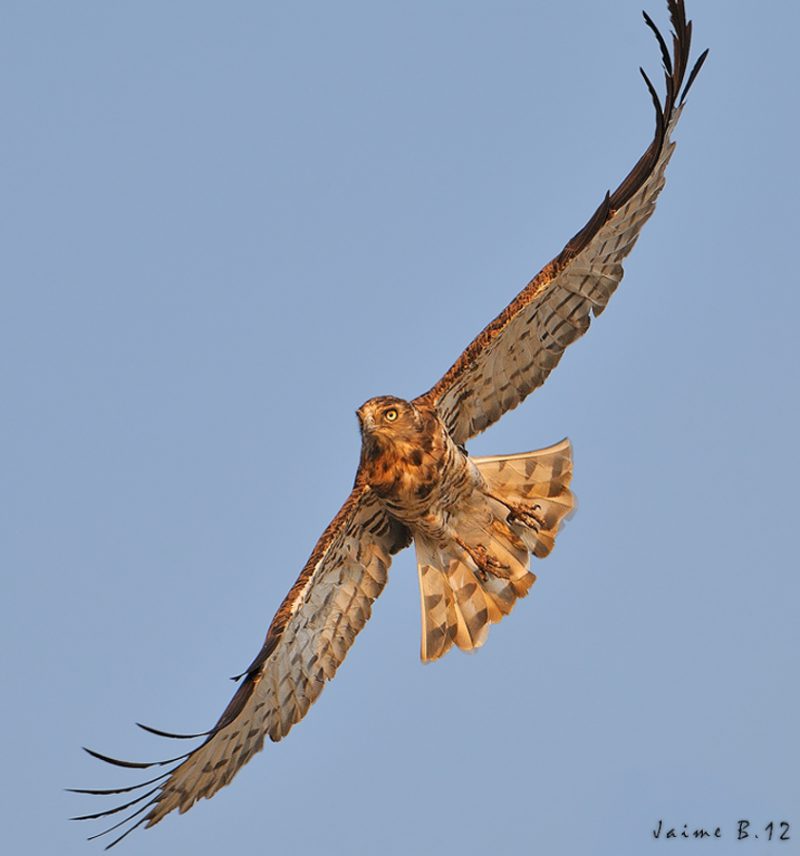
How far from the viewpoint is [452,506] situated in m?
15.6

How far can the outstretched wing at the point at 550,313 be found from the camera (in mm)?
15047

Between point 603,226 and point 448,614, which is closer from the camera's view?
point 603,226

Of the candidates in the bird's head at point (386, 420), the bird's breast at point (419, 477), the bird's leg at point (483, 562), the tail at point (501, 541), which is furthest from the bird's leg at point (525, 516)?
the bird's head at point (386, 420)

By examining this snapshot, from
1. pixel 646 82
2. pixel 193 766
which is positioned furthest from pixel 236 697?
pixel 646 82

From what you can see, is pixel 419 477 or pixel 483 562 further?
pixel 483 562

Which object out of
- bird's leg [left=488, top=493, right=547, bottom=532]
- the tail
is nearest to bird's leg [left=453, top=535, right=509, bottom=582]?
the tail

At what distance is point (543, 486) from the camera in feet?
52.2

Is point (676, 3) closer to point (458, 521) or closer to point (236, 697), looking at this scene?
point (458, 521)

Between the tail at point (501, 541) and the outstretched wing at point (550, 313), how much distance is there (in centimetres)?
49

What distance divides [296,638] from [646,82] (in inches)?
192

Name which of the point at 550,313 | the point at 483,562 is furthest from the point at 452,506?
the point at 550,313

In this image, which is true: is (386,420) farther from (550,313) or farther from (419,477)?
(550,313)

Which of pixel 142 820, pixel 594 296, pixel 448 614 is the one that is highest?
pixel 594 296

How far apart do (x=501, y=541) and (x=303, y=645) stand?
177cm
